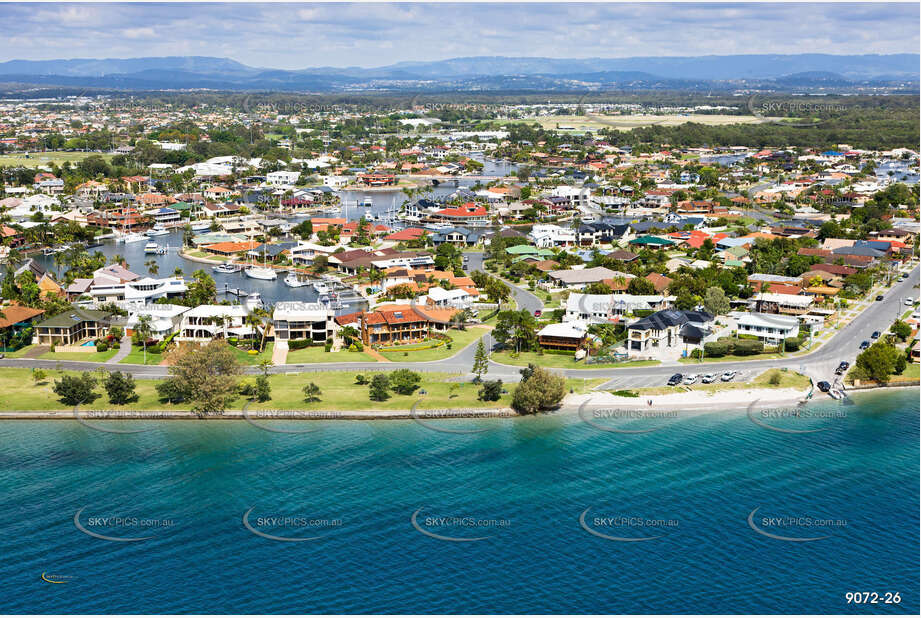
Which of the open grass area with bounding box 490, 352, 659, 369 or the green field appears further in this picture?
the open grass area with bounding box 490, 352, 659, 369

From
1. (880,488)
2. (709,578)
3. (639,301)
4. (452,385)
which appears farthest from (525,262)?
(709,578)

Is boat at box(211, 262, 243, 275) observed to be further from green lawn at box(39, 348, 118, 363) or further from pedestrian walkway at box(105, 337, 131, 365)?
green lawn at box(39, 348, 118, 363)

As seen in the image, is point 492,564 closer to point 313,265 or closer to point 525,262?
point 525,262

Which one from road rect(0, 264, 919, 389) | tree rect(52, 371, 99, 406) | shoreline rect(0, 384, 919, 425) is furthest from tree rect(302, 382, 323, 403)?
tree rect(52, 371, 99, 406)

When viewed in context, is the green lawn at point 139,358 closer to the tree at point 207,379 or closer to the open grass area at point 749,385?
the tree at point 207,379

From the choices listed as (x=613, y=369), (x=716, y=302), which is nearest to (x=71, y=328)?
(x=613, y=369)

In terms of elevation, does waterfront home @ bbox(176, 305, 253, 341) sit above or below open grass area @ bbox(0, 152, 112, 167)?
below
